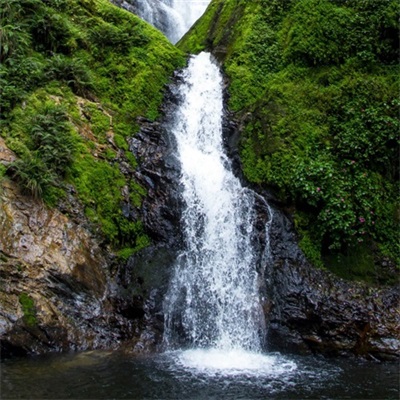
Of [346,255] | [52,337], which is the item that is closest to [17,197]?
[52,337]

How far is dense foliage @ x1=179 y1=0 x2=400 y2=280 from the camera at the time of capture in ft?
34.4

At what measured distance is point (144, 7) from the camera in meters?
20.1

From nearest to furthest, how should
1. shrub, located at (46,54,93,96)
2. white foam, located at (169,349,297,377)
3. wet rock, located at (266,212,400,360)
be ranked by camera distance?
white foam, located at (169,349,297,377)
wet rock, located at (266,212,400,360)
shrub, located at (46,54,93,96)

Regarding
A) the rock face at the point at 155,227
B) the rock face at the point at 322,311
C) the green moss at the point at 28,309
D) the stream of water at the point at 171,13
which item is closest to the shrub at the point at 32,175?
the green moss at the point at 28,309

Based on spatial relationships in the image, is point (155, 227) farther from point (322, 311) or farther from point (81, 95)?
point (81, 95)

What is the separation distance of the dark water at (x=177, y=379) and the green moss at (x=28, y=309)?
0.71 metres

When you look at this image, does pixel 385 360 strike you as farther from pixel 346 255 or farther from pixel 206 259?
pixel 206 259

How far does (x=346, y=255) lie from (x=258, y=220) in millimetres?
2248

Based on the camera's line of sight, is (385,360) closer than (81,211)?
Yes

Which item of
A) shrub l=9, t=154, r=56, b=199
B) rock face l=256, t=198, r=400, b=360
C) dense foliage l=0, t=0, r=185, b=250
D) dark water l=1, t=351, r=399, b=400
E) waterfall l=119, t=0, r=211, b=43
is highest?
waterfall l=119, t=0, r=211, b=43

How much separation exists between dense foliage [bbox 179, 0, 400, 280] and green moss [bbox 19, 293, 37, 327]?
6.20 metres

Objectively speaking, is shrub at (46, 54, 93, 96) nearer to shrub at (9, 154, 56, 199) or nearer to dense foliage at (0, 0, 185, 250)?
dense foliage at (0, 0, 185, 250)

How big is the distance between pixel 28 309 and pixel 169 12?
56.0 feet

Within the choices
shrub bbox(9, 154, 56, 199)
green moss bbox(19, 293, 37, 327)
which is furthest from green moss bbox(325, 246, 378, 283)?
shrub bbox(9, 154, 56, 199)
